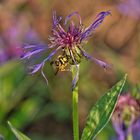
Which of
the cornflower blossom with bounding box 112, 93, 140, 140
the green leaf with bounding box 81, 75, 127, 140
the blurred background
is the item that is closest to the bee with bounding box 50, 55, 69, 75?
the green leaf with bounding box 81, 75, 127, 140

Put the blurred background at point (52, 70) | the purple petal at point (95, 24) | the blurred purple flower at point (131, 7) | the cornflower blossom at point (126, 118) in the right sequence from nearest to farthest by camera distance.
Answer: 1. the purple petal at point (95, 24)
2. the cornflower blossom at point (126, 118)
3. the blurred background at point (52, 70)
4. the blurred purple flower at point (131, 7)

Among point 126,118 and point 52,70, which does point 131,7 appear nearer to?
point 52,70

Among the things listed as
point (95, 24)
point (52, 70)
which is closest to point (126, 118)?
point (95, 24)

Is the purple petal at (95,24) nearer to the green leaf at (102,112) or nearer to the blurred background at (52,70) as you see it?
the green leaf at (102,112)

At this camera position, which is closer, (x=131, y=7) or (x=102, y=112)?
(x=102, y=112)

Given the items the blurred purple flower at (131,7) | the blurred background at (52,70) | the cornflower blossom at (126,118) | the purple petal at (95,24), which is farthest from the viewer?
the blurred purple flower at (131,7)

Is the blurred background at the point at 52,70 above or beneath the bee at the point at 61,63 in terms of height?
beneath

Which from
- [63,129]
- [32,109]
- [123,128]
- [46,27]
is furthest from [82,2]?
[123,128]

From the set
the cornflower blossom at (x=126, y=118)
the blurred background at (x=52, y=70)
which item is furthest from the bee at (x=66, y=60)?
the blurred background at (x=52, y=70)

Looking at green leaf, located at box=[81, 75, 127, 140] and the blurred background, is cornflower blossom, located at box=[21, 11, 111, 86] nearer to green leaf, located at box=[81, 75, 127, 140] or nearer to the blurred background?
green leaf, located at box=[81, 75, 127, 140]
